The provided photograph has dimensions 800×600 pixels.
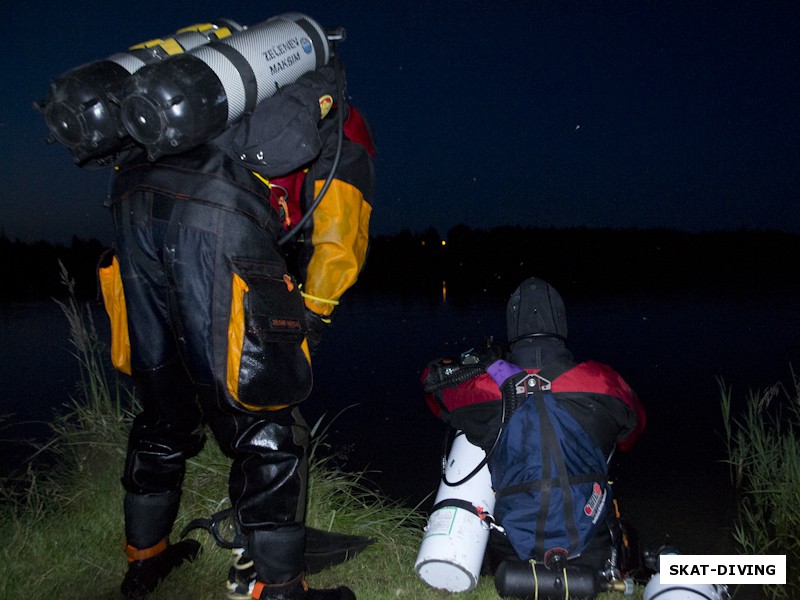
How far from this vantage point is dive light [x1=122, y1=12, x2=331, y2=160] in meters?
1.76

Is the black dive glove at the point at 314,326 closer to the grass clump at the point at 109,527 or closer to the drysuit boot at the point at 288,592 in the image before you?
the drysuit boot at the point at 288,592

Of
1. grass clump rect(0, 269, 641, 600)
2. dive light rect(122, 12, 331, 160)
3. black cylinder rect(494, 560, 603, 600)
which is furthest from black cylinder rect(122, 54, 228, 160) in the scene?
black cylinder rect(494, 560, 603, 600)

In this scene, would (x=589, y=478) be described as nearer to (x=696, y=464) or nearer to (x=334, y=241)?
(x=334, y=241)

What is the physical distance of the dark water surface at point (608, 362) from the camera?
595 cm

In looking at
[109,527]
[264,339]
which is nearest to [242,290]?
[264,339]

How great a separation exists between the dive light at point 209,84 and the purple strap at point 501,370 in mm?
1436

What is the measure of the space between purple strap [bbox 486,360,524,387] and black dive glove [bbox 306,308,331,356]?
2.75 feet

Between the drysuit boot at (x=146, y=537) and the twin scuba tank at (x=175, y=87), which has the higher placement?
the twin scuba tank at (x=175, y=87)

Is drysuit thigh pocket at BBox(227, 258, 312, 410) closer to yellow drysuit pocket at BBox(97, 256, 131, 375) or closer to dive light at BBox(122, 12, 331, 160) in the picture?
dive light at BBox(122, 12, 331, 160)

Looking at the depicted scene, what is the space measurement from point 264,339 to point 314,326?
302 millimetres

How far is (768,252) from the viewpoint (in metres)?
49.6

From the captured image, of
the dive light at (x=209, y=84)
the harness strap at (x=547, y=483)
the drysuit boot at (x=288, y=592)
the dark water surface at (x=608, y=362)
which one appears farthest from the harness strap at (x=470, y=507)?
the dark water surface at (x=608, y=362)

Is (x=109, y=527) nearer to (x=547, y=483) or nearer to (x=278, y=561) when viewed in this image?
(x=278, y=561)

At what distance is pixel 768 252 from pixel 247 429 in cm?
5637
